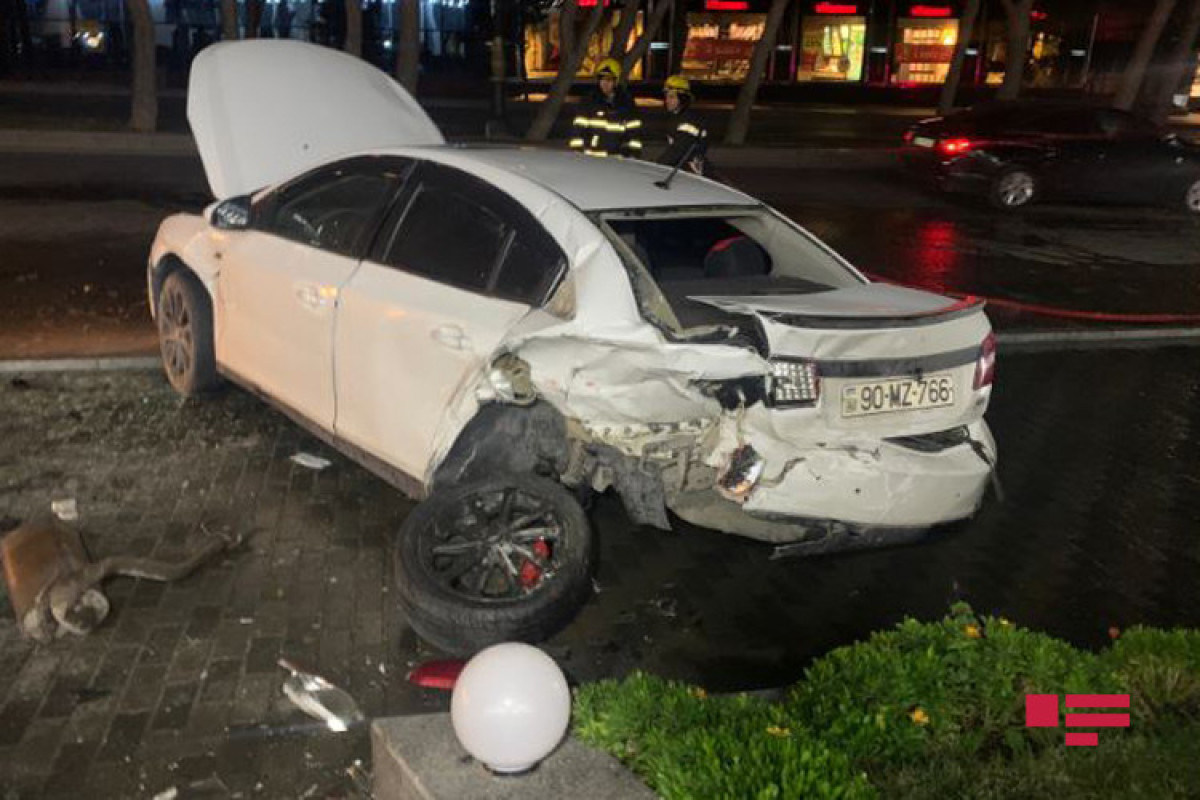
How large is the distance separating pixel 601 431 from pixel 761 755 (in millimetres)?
1601

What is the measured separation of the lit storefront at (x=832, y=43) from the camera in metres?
32.6

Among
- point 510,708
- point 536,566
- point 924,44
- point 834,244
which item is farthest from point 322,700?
point 924,44

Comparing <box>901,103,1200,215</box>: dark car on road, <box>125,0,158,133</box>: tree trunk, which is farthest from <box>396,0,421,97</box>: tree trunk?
<box>901,103,1200,215</box>: dark car on road

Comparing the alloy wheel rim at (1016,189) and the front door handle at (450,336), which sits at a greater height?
the front door handle at (450,336)

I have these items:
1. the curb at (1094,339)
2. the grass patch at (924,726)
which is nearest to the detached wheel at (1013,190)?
the curb at (1094,339)

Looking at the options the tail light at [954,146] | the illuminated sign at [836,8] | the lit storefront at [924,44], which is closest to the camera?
the tail light at [954,146]

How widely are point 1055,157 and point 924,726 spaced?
14.0 meters

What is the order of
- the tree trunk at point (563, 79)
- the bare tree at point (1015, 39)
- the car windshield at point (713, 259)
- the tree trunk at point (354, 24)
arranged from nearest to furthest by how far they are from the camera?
the car windshield at point (713, 259) → the tree trunk at point (354, 24) → the tree trunk at point (563, 79) → the bare tree at point (1015, 39)

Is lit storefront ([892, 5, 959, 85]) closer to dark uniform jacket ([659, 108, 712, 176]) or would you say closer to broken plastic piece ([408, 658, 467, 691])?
dark uniform jacket ([659, 108, 712, 176])

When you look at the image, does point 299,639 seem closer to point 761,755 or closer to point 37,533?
point 37,533

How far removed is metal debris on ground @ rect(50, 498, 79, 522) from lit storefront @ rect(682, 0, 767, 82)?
94.2ft

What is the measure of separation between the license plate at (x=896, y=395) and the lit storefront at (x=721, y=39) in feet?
93.9

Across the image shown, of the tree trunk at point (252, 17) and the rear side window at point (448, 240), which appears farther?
the tree trunk at point (252, 17)

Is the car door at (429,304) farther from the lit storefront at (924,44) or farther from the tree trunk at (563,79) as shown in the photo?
the lit storefront at (924,44)
